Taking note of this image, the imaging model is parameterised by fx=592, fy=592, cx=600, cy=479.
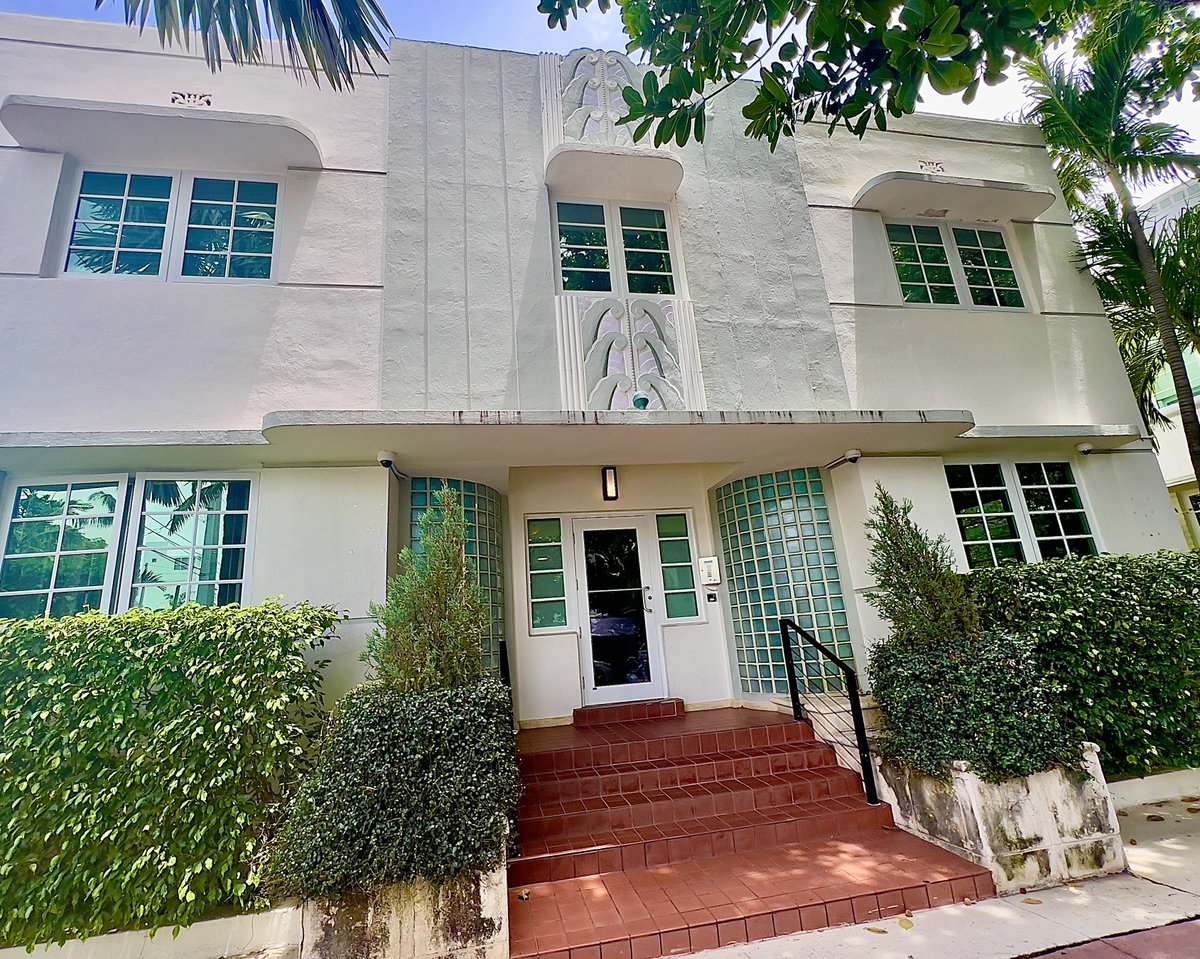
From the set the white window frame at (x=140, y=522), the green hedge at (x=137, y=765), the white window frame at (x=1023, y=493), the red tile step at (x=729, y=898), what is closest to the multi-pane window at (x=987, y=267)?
the white window frame at (x=1023, y=493)

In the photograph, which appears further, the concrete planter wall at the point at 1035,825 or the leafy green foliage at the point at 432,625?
the leafy green foliage at the point at 432,625

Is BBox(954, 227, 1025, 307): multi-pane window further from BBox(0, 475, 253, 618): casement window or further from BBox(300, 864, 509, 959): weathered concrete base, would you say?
BBox(0, 475, 253, 618): casement window

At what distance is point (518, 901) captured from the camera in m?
3.89

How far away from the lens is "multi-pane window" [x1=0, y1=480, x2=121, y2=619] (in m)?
4.93

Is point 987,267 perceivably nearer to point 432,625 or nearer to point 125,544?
point 432,625

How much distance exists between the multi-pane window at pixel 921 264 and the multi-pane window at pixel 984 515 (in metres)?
2.29

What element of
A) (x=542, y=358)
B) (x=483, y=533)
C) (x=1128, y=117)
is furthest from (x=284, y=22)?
(x=1128, y=117)

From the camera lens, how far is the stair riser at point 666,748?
5309mm

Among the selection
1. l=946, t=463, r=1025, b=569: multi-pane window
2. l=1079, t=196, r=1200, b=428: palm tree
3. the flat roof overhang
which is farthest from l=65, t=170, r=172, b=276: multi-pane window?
l=1079, t=196, r=1200, b=428: palm tree

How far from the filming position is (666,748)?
552 cm

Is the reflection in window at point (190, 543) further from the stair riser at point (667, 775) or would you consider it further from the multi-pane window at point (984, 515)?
the multi-pane window at point (984, 515)

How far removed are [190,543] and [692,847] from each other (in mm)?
4874

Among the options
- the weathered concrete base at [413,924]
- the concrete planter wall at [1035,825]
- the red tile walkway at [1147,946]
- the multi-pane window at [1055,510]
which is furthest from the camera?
the multi-pane window at [1055,510]

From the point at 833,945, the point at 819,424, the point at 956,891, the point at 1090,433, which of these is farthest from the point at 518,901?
the point at 1090,433
